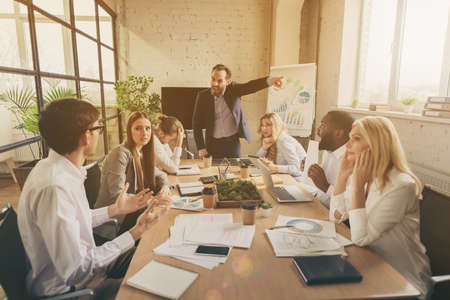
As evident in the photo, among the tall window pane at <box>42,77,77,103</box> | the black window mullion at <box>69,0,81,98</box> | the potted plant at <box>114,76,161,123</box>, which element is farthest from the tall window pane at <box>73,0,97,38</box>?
the tall window pane at <box>42,77,77,103</box>

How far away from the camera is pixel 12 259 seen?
1073 mm

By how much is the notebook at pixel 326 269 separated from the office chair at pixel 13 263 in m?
0.76

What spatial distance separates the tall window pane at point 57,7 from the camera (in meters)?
2.85

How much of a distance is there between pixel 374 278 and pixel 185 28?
199 inches

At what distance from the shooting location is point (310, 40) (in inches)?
197

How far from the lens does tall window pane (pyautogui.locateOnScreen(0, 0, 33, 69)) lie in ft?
7.43

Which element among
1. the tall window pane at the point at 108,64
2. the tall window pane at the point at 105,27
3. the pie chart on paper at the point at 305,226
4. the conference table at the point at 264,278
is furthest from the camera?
the tall window pane at the point at 108,64

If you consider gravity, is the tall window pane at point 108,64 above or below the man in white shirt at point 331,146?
above

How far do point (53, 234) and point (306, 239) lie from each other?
3.31ft

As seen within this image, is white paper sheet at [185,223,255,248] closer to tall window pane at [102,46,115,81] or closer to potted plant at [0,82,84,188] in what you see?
potted plant at [0,82,84,188]

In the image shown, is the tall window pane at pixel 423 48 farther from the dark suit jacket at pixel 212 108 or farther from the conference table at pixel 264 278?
the conference table at pixel 264 278

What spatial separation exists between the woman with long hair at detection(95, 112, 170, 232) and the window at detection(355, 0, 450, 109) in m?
2.64

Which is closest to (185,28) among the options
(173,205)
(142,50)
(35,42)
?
(142,50)

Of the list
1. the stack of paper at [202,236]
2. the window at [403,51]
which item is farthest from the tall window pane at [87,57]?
the window at [403,51]
